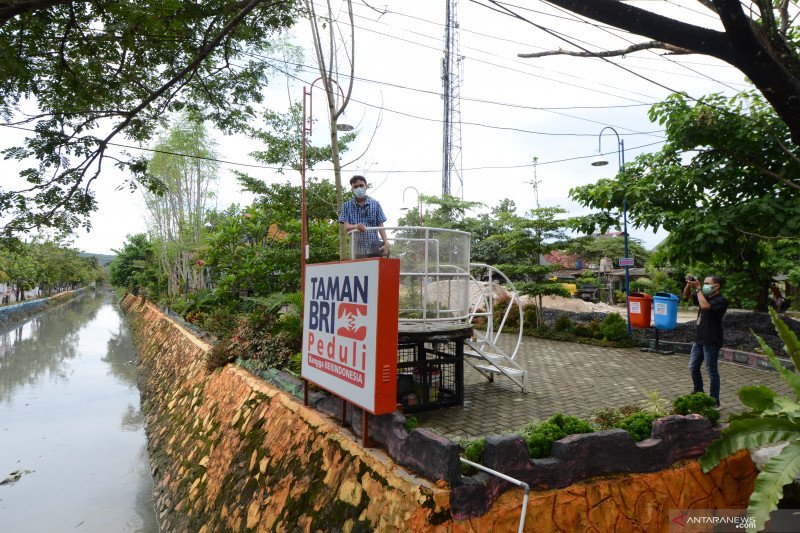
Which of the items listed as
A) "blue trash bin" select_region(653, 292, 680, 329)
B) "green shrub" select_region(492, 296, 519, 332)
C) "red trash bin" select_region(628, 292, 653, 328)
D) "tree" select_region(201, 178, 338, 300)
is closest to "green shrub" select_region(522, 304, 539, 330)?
"green shrub" select_region(492, 296, 519, 332)

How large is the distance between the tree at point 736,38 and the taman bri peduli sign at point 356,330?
7.85 feet

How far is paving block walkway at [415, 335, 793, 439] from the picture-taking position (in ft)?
15.0

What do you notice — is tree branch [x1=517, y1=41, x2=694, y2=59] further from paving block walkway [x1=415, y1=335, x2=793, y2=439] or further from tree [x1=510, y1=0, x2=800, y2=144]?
paving block walkway [x1=415, y1=335, x2=793, y2=439]

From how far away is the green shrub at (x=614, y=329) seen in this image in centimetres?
990

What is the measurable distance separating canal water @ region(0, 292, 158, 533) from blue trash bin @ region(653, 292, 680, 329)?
8.26m

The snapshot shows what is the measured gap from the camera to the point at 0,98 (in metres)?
5.60

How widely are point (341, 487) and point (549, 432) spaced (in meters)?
1.57

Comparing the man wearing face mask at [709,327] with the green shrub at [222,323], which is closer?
the man wearing face mask at [709,327]

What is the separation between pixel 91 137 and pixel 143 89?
46.8 inches

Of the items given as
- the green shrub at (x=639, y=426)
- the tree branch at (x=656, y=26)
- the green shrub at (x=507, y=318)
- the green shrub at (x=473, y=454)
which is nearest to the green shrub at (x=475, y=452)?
the green shrub at (x=473, y=454)

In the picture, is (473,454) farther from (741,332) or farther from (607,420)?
(741,332)

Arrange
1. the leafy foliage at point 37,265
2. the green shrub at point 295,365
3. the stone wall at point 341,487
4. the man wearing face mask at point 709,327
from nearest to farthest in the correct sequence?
1. the stone wall at point 341,487
2. the man wearing face mask at point 709,327
3. the green shrub at point 295,365
4. the leafy foliage at point 37,265

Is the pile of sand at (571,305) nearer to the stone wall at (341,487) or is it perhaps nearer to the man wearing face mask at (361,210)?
the man wearing face mask at (361,210)

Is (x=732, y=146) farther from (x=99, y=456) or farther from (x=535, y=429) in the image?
(x=99, y=456)
